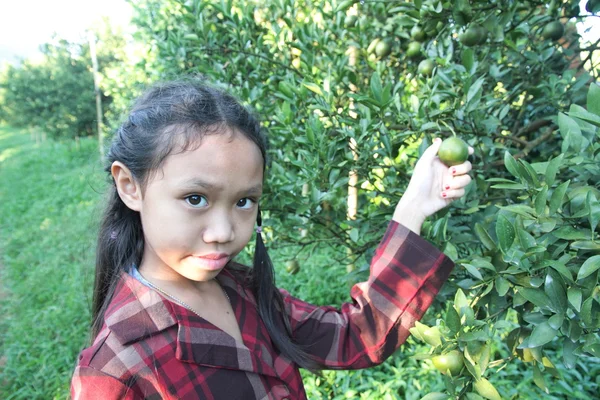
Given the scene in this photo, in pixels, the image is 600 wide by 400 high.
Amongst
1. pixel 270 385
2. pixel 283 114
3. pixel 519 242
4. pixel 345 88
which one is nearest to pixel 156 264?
pixel 270 385

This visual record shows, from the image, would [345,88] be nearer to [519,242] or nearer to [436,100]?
[436,100]

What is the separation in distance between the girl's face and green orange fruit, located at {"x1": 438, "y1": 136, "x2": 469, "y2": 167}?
1.42 feet

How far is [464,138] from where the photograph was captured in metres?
1.51

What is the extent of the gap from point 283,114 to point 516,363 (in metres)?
2.07

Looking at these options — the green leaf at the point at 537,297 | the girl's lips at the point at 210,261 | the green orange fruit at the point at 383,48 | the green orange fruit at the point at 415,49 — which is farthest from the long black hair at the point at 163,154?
the green orange fruit at the point at 383,48

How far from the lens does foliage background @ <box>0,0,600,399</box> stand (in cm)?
89

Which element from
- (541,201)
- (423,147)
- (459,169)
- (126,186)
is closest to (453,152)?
(459,169)

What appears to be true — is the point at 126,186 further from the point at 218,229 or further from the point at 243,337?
the point at 243,337

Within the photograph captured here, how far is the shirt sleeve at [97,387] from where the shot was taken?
0.93m

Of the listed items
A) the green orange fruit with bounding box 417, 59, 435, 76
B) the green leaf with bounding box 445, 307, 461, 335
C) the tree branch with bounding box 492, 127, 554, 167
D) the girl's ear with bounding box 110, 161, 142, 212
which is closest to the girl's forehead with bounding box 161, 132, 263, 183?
the girl's ear with bounding box 110, 161, 142, 212

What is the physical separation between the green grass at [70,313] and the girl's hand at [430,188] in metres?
0.66

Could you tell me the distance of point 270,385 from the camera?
3.73 ft

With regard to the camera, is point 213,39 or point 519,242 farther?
point 213,39

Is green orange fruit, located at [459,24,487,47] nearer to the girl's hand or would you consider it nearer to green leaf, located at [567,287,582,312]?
the girl's hand
